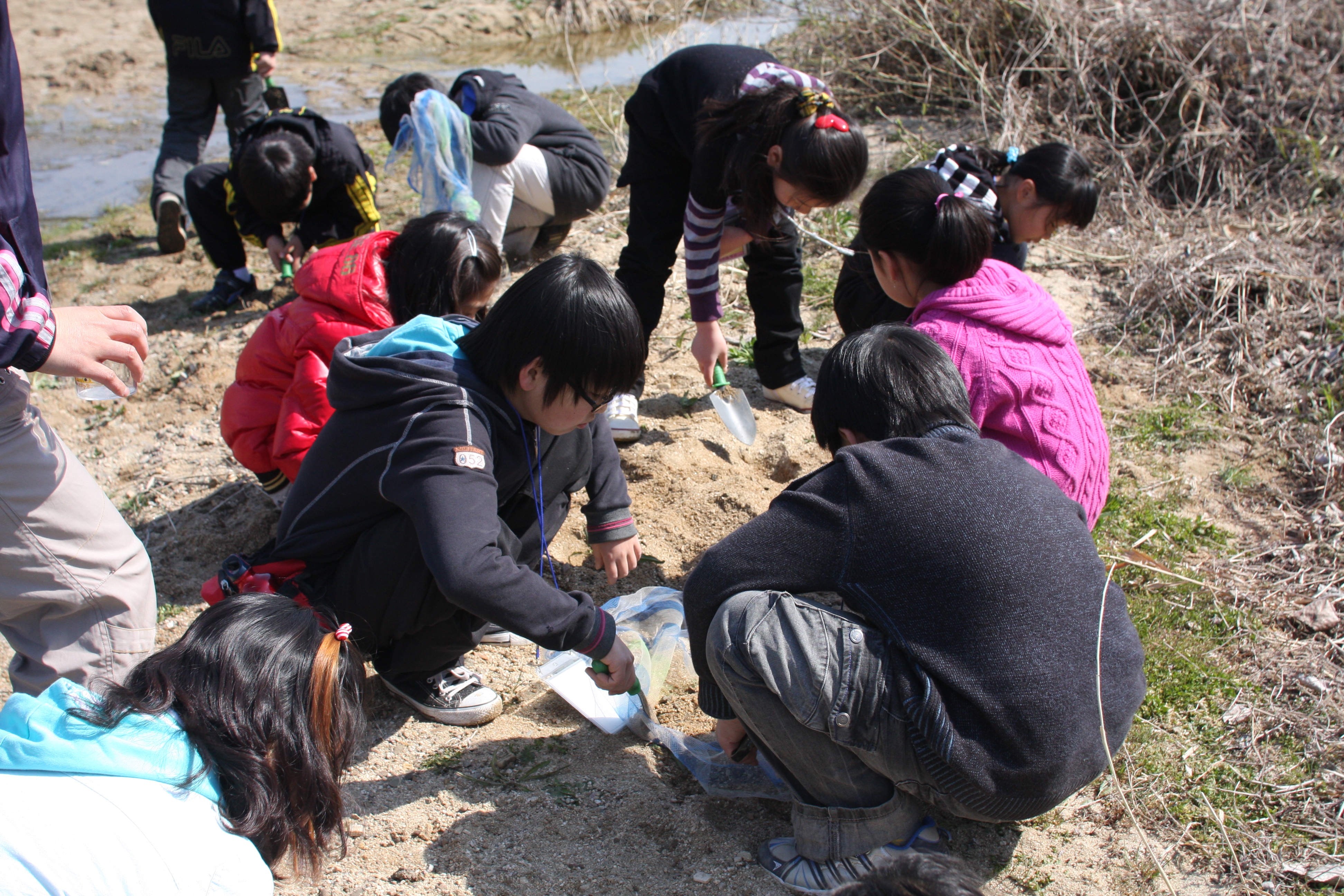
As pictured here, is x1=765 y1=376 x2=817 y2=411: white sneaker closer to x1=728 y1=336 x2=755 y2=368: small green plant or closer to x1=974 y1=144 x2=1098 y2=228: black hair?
x1=728 y1=336 x2=755 y2=368: small green plant

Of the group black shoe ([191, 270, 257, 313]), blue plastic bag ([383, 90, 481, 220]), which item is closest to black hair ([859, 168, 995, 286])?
blue plastic bag ([383, 90, 481, 220])

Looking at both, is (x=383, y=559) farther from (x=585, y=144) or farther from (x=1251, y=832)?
(x=585, y=144)

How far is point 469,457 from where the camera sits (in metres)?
1.74

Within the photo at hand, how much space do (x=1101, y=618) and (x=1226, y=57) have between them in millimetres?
4538

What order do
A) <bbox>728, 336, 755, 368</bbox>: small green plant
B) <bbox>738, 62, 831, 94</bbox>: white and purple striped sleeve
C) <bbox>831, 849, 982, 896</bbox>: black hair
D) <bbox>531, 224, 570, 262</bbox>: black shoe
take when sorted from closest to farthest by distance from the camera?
<bbox>831, 849, 982, 896</bbox>: black hair < <bbox>738, 62, 831, 94</bbox>: white and purple striped sleeve < <bbox>728, 336, 755, 368</bbox>: small green plant < <bbox>531, 224, 570, 262</bbox>: black shoe

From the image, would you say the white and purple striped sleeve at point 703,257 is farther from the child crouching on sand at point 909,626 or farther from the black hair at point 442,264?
the child crouching on sand at point 909,626

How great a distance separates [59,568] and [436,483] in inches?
28.7

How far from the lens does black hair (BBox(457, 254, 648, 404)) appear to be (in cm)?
175

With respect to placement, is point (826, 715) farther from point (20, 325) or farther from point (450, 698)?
point (20, 325)

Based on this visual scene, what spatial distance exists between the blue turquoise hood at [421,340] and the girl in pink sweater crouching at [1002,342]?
0.97 meters

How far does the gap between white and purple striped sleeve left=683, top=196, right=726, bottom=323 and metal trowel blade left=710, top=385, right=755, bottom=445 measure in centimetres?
28

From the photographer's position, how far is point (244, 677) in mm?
1375

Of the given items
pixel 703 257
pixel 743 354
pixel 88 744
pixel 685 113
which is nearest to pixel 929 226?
pixel 703 257

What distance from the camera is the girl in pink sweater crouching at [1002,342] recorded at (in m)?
1.97
